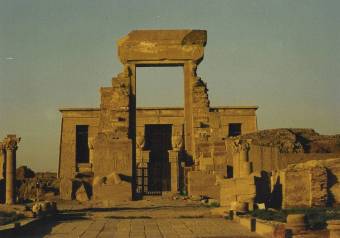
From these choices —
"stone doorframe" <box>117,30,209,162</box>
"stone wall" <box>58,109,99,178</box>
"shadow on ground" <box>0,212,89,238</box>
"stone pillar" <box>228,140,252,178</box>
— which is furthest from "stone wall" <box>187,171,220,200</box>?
"stone wall" <box>58,109,99,178</box>

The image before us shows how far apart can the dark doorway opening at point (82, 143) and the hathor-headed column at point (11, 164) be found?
53.9ft

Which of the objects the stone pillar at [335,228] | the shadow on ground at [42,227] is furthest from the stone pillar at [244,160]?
the stone pillar at [335,228]

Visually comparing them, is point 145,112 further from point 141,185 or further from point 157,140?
point 141,185

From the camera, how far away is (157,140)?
40594 millimetres

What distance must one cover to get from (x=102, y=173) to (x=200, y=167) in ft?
14.8

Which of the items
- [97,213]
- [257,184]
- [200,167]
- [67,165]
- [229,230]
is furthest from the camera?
[67,165]

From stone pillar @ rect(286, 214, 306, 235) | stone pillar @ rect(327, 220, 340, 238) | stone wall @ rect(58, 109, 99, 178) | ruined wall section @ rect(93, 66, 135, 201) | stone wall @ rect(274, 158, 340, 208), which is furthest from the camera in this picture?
stone wall @ rect(58, 109, 99, 178)

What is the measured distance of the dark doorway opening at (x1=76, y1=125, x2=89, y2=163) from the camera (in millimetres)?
40062

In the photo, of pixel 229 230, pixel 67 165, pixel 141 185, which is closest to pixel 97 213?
pixel 229 230

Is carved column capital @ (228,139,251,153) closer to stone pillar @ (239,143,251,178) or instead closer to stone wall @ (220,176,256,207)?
stone pillar @ (239,143,251,178)

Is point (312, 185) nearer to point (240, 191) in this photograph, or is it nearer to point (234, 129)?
point (240, 191)

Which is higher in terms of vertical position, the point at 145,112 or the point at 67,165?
the point at 145,112

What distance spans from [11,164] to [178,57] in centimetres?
1131

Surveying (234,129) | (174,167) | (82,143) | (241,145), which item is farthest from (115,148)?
(234,129)
